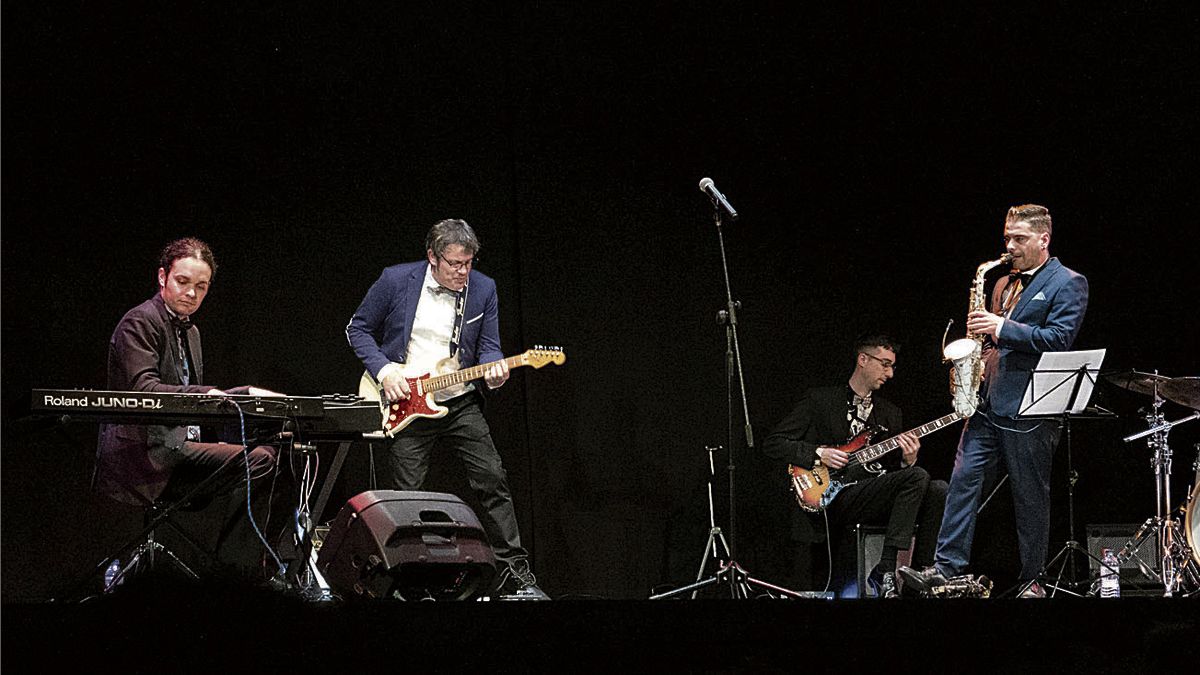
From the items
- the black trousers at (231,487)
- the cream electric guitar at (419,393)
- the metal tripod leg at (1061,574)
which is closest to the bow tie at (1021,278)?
the metal tripod leg at (1061,574)

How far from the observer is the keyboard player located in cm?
454

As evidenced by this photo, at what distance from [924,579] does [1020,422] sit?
77 cm

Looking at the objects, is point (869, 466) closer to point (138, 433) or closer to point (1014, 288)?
point (1014, 288)

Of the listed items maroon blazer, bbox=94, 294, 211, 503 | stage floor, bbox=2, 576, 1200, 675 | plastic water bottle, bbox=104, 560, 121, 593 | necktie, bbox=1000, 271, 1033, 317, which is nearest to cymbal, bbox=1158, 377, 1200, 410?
necktie, bbox=1000, 271, 1033, 317

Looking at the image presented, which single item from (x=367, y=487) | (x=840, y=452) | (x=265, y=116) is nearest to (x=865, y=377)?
(x=840, y=452)

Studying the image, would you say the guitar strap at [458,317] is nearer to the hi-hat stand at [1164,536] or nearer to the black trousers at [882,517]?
the black trousers at [882,517]

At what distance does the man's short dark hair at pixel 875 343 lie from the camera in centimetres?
609

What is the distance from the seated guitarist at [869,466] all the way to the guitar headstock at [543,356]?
3.79ft

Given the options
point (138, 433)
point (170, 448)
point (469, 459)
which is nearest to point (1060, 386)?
point (469, 459)

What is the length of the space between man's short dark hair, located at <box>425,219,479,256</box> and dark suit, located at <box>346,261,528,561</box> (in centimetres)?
16

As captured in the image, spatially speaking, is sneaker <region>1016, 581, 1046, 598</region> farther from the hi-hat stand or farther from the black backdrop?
the black backdrop

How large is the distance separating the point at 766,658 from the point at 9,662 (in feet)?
5.38

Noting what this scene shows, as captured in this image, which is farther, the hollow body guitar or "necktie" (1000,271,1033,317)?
the hollow body guitar

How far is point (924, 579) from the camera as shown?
5.14m
